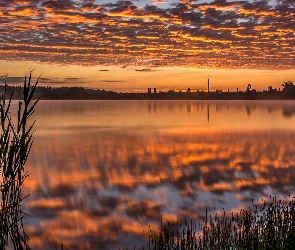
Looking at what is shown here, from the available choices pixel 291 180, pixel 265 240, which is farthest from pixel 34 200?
pixel 291 180

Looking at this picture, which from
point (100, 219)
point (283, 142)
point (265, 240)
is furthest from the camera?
point (283, 142)

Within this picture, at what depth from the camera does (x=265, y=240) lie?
33.1ft

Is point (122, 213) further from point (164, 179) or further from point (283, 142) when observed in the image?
point (283, 142)

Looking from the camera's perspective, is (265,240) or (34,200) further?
(34,200)

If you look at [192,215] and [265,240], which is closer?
[265,240]

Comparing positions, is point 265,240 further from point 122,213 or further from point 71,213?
point 71,213

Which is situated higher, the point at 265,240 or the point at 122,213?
the point at 265,240

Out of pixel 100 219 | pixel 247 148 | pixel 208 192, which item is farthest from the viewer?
pixel 247 148

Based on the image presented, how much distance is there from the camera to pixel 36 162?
99.0ft

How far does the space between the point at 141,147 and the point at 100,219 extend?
2413 cm

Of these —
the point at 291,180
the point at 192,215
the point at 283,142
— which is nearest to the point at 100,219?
the point at 192,215

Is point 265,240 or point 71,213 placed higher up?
point 265,240

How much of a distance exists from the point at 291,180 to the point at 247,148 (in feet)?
51.6

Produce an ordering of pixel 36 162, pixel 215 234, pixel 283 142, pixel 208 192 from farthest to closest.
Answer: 1. pixel 283 142
2. pixel 36 162
3. pixel 208 192
4. pixel 215 234
